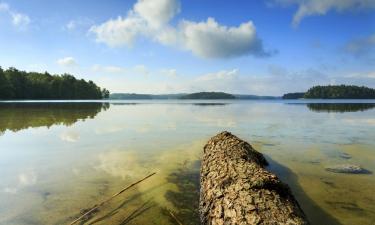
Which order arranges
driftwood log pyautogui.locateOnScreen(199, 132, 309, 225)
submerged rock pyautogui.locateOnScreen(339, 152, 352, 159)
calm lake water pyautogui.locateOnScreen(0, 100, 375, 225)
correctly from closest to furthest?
driftwood log pyautogui.locateOnScreen(199, 132, 309, 225) < calm lake water pyautogui.locateOnScreen(0, 100, 375, 225) < submerged rock pyautogui.locateOnScreen(339, 152, 352, 159)

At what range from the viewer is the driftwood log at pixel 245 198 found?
4.87m

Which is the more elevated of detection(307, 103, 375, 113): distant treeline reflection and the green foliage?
the green foliage

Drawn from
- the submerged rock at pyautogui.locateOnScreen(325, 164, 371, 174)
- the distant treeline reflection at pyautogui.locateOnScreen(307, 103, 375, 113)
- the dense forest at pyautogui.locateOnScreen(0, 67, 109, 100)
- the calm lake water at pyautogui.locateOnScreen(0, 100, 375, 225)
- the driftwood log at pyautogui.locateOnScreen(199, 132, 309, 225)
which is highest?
the dense forest at pyautogui.locateOnScreen(0, 67, 109, 100)

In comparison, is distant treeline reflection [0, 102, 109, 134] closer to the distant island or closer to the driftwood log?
the driftwood log

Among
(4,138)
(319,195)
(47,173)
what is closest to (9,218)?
(47,173)

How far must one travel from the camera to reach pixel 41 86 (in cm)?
10181

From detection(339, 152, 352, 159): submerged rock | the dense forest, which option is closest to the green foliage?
the dense forest

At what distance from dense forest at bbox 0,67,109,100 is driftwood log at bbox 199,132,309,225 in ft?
292

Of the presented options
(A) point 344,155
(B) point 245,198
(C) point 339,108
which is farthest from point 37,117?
(C) point 339,108

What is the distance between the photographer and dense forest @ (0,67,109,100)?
85.4 metres

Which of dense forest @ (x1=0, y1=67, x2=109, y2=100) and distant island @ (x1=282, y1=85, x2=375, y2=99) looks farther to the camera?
distant island @ (x1=282, y1=85, x2=375, y2=99)

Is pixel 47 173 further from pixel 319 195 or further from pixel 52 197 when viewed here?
pixel 319 195

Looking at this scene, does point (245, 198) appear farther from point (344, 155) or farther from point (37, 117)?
point (37, 117)

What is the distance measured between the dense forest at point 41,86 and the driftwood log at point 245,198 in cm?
8914
